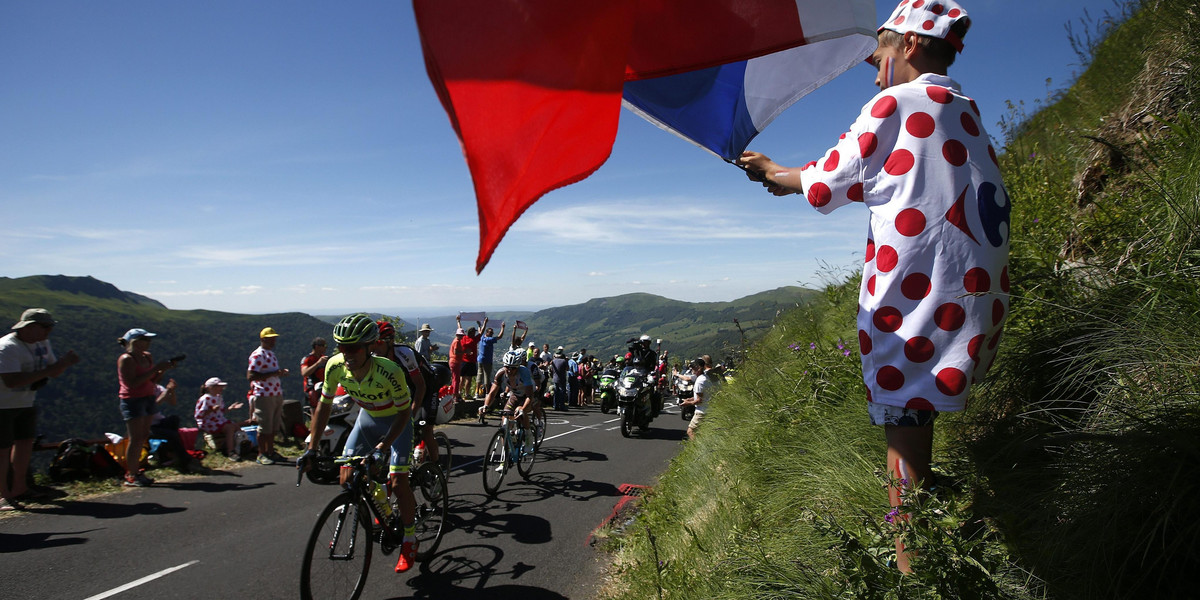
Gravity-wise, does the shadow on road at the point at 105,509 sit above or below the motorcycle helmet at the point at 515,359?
below

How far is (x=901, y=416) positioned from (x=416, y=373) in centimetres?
495

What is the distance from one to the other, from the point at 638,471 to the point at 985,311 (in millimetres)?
8804

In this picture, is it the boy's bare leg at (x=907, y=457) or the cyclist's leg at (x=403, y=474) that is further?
the cyclist's leg at (x=403, y=474)

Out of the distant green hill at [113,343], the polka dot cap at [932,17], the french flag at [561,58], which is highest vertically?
the polka dot cap at [932,17]

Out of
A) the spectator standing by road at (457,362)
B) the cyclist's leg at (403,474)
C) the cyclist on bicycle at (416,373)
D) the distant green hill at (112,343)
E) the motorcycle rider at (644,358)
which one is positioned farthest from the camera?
the distant green hill at (112,343)

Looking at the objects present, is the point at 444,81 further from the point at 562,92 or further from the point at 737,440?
the point at 737,440

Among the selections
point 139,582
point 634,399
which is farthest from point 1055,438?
point 634,399

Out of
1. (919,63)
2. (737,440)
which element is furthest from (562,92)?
(737,440)

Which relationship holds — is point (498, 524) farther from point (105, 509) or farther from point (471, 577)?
point (105, 509)

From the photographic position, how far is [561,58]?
1.50 m

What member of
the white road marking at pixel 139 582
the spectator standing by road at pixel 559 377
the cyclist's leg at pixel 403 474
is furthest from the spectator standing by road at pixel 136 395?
the spectator standing by road at pixel 559 377

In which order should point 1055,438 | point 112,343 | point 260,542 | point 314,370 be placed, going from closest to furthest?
point 1055,438 < point 260,542 < point 314,370 < point 112,343

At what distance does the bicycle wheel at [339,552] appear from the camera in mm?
4223

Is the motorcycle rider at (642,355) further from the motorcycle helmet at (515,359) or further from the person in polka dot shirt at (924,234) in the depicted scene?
the person in polka dot shirt at (924,234)
